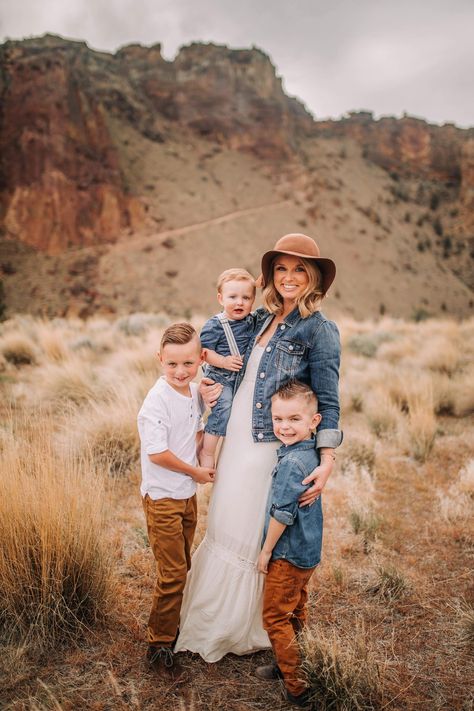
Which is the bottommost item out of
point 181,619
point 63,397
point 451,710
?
point 451,710

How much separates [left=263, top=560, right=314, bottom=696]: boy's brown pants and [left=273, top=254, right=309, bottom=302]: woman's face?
53.0 inches

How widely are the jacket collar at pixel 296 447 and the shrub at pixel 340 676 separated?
2.75 ft

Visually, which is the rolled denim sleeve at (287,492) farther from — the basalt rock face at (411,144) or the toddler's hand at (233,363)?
the basalt rock face at (411,144)

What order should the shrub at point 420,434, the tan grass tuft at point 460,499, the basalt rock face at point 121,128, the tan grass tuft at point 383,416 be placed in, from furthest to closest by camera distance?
the basalt rock face at point 121,128 < the tan grass tuft at point 383,416 < the shrub at point 420,434 < the tan grass tuft at point 460,499

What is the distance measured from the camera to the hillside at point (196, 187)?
25.8 m

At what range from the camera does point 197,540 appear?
3.89 meters

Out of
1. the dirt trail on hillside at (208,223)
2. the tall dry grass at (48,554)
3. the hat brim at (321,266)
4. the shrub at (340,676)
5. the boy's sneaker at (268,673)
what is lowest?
the boy's sneaker at (268,673)

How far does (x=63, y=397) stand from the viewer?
6.72 m

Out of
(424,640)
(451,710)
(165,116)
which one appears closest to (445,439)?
(424,640)

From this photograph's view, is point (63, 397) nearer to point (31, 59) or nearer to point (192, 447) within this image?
point (192, 447)

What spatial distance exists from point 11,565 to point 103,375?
5.04m

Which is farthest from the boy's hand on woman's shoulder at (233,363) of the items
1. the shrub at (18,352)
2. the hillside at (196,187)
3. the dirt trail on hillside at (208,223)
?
the dirt trail on hillside at (208,223)

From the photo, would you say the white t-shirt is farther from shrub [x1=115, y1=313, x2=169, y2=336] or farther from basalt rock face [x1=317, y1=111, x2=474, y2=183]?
basalt rock face [x1=317, y1=111, x2=474, y2=183]

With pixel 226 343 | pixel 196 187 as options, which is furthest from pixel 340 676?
pixel 196 187
